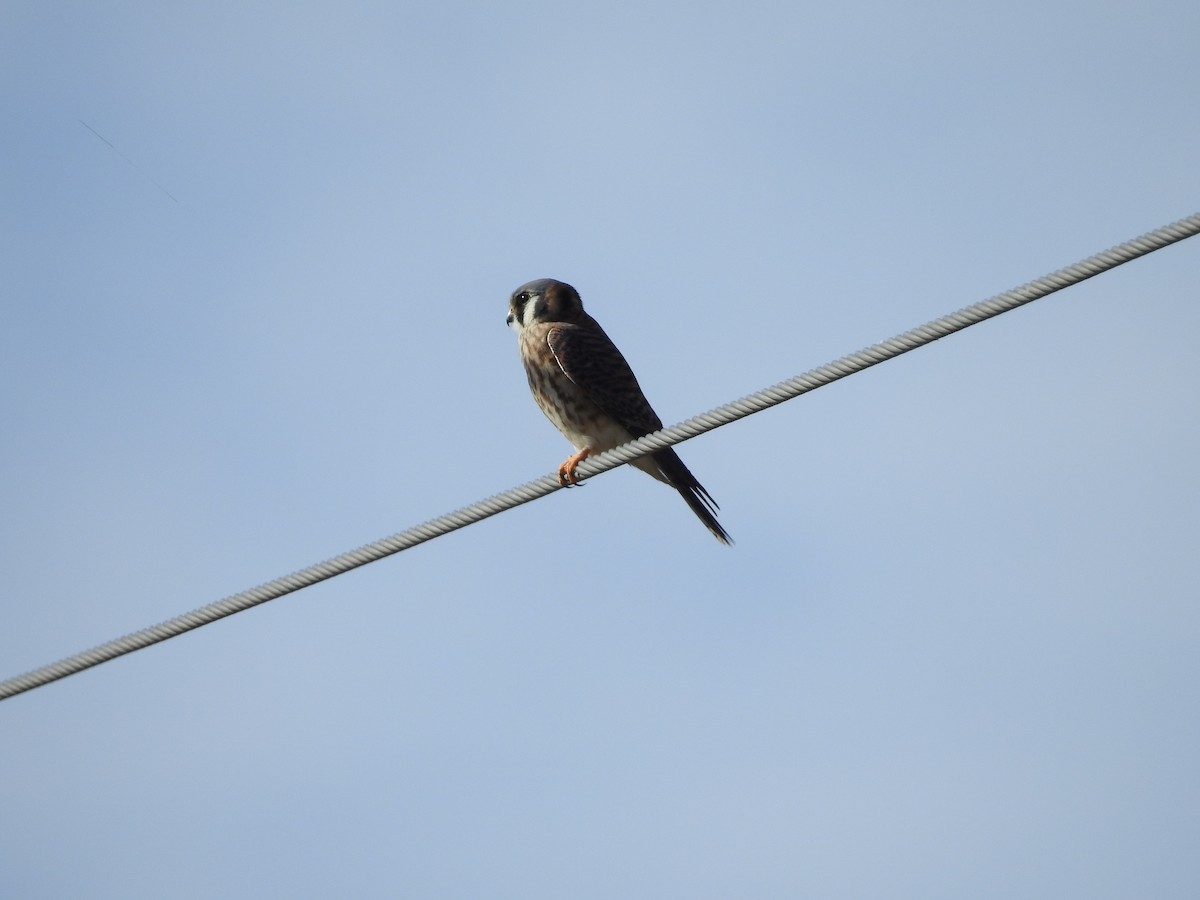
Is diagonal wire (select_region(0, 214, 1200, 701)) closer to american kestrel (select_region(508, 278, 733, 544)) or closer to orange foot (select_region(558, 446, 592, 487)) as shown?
orange foot (select_region(558, 446, 592, 487))

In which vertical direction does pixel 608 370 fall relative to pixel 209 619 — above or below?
above

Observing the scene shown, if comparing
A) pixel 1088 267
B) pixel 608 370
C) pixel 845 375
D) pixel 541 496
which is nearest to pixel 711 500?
pixel 608 370

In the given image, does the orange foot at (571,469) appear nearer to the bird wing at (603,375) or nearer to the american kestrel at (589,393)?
the american kestrel at (589,393)

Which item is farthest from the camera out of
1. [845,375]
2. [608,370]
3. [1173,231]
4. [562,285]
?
[562,285]

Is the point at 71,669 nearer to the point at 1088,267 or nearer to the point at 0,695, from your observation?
the point at 0,695

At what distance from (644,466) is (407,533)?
285 cm

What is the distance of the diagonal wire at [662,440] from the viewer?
13.3 ft

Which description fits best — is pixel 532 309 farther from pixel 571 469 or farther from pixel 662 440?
pixel 662 440

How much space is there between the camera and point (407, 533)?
4.72 m

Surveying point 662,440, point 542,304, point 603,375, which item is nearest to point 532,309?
point 542,304

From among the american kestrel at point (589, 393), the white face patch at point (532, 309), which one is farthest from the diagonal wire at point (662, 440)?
the white face patch at point (532, 309)

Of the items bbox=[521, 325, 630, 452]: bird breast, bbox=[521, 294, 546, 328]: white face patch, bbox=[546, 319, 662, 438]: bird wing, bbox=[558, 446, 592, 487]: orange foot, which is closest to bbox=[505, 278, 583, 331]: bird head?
bbox=[521, 294, 546, 328]: white face patch

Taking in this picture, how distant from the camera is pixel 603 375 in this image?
7828 mm

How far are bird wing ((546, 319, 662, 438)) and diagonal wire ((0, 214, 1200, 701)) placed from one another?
2.57 meters
